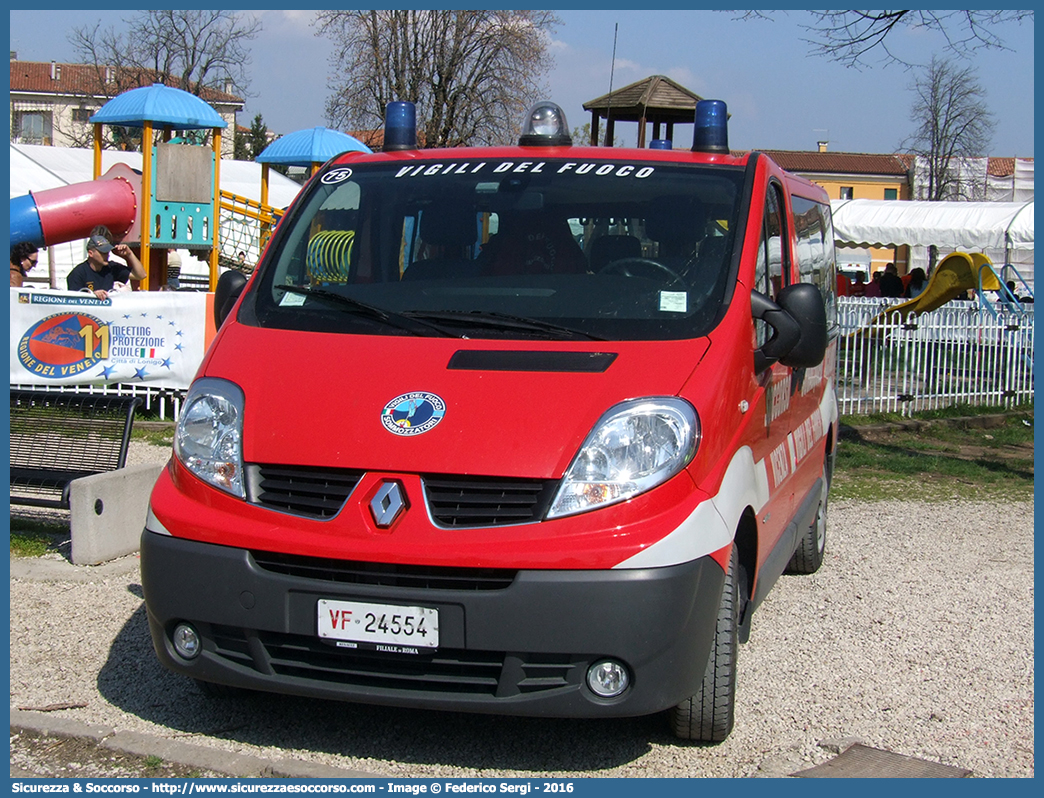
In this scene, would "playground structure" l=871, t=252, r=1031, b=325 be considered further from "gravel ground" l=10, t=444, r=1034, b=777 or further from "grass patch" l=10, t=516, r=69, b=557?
"grass patch" l=10, t=516, r=69, b=557

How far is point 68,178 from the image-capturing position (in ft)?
78.2

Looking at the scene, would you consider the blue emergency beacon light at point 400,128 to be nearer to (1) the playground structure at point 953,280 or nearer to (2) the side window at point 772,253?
(2) the side window at point 772,253

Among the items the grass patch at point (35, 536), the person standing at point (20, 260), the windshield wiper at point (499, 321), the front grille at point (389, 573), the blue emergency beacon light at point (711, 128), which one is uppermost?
the blue emergency beacon light at point (711, 128)

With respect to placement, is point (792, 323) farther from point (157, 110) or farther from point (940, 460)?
point (157, 110)

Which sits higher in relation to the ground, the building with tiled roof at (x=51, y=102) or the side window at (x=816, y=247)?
the building with tiled roof at (x=51, y=102)

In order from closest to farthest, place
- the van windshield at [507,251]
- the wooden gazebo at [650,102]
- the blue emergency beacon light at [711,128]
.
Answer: the van windshield at [507,251]
the blue emergency beacon light at [711,128]
the wooden gazebo at [650,102]

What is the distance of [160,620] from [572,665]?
1410 mm

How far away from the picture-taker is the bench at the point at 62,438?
696 centimetres

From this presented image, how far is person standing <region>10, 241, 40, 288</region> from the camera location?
12695mm

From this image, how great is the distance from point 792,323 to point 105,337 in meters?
8.96

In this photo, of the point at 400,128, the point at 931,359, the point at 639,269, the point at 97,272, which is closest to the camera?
the point at 639,269

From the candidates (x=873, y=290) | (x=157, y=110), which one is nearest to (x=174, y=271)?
(x=157, y=110)

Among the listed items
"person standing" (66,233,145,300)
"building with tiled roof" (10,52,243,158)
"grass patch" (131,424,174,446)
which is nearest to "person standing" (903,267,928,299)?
"person standing" (66,233,145,300)

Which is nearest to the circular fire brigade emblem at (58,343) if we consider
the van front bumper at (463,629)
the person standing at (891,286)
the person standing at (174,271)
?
the van front bumper at (463,629)
